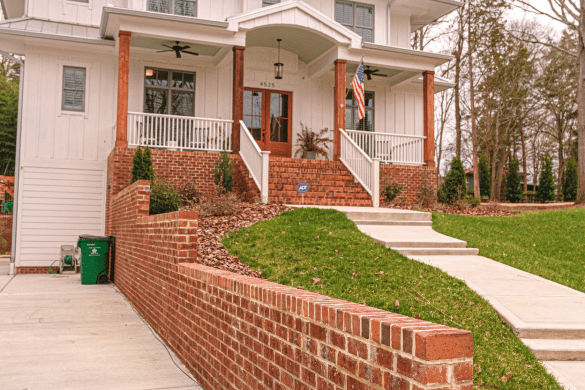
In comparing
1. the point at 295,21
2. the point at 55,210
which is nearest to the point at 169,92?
the point at 295,21

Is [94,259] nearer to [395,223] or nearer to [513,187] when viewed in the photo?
[395,223]

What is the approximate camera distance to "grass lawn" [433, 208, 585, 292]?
25.8 feet

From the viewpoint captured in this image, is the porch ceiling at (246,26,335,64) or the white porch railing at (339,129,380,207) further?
→ the porch ceiling at (246,26,335,64)

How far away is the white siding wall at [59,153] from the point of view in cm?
1373

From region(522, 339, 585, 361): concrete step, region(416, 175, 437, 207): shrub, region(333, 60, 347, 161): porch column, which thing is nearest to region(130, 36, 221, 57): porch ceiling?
region(333, 60, 347, 161): porch column

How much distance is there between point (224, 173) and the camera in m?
12.7

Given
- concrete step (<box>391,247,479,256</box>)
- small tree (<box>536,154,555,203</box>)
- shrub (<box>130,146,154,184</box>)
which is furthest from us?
small tree (<box>536,154,555,203</box>)

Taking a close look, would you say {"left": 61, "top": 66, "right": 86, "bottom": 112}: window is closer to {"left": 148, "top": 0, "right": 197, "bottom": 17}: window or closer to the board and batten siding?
the board and batten siding

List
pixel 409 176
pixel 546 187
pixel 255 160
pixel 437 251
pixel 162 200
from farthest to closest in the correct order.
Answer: pixel 546 187 < pixel 409 176 < pixel 255 160 < pixel 162 200 < pixel 437 251

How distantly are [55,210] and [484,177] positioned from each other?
2424 cm

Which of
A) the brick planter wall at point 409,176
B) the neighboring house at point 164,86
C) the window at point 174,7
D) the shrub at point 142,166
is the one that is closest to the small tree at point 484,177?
the neighboring house at point 164,86

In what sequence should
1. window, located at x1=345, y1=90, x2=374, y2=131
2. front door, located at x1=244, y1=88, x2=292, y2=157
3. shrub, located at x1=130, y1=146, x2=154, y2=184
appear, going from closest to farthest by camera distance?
shrub, located at x1=130, y1=146, x2=154, y2=184 < front door, located at x1=244, y1=88, x2=292, y2=157 < window, located at x1=345, y1=90, x2=374, y2=131

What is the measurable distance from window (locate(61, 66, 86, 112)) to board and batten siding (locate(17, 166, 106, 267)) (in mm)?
1754

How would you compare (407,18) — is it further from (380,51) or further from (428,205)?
→ (428,205)
